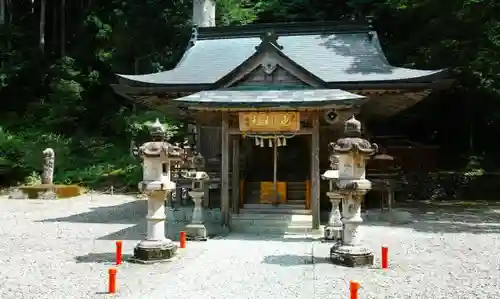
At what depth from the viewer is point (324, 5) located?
87.7ft

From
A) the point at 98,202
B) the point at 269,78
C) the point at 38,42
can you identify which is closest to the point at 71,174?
the point at 98,202

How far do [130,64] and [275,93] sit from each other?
18.3 metres

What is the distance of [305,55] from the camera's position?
1579 cm

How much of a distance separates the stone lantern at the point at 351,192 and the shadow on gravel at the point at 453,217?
482 centimetres

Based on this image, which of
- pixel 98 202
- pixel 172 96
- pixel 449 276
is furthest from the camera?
pixel 98 202

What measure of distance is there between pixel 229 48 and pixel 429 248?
32.3 ft

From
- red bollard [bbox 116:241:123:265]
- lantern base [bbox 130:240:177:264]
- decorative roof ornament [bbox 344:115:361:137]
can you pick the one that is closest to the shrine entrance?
decorative roof ornament [bbox 344:115:361:137]

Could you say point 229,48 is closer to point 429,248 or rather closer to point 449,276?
point 429,248

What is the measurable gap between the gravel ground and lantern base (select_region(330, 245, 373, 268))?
27 centimetres


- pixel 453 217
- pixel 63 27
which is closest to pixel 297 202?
pixel 453 217

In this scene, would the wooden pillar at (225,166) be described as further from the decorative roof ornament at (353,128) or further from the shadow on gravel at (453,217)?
the shadow on gravel at (453,217)

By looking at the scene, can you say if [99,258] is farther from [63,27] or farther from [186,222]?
[63,27]

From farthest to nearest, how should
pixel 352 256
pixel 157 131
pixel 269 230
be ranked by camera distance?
1. pixel 269 230
2. pixel 157 131
3. pixel 352 256

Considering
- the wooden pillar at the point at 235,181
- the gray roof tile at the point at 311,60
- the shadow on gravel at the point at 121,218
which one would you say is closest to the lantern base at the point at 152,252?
the shadow on gravel at the point at 121,218
